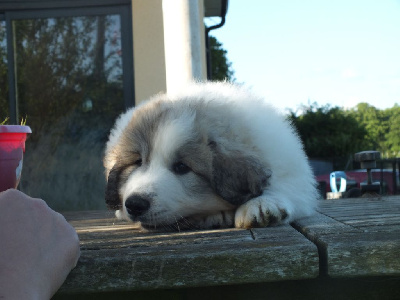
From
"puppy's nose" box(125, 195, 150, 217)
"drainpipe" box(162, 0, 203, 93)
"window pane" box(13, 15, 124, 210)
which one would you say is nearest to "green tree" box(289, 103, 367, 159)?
"window pane" box(13, 15, 124, 210)

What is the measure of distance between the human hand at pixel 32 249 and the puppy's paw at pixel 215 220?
1.03 metres

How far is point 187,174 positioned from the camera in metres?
2.78

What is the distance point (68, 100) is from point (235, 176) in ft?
17.9

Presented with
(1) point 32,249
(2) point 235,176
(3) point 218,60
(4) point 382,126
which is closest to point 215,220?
(2) point 235,176

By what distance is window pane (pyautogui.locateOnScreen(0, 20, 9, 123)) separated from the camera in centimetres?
749

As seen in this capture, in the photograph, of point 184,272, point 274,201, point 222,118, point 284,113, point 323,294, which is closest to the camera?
point 184,272

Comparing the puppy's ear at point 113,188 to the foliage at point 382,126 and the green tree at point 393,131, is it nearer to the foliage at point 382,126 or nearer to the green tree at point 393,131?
the foliage at point 382,126

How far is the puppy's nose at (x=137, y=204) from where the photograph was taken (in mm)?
2598

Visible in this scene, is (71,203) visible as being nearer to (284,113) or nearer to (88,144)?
(88,144)

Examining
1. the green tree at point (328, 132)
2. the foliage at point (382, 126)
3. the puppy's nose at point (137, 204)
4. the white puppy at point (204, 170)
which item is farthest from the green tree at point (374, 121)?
the puppy's nose at point (137, 204)

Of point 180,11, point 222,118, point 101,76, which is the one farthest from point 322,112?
point 222,118

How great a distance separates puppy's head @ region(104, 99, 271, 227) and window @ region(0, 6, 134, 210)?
15.2ft

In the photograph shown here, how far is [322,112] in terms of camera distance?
3219cm

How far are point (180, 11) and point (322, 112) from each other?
2800 centimetres
